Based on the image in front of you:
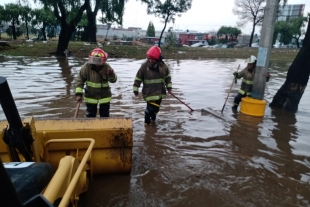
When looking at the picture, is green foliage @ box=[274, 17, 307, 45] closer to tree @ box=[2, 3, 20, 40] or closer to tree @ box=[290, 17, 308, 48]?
tree @ box=[290, 17, 308, 48]

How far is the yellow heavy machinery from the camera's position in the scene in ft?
5.27

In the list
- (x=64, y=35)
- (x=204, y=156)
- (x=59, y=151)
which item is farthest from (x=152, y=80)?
(x=64, y=35)

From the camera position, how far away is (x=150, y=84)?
5.30m

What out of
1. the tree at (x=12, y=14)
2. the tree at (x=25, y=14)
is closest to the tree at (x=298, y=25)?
the tree at (x=25, y=14)

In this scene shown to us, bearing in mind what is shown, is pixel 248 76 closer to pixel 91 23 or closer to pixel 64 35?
pixel 64 35

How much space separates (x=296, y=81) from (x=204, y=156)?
14.0ft

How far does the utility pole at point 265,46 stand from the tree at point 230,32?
61669mm

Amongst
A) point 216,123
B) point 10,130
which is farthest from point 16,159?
point 216,123

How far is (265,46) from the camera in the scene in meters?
5.79

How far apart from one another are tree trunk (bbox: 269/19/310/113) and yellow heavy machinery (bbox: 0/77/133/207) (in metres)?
5.48

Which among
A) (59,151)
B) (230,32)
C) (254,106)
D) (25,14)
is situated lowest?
(254,106)

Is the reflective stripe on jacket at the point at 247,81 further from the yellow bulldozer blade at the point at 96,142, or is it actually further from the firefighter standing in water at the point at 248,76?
the yellow bulldozer blade at the point at 96,142

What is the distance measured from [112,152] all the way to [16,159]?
1116 mm

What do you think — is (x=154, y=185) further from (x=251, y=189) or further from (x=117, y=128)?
(x=251, y=189)
